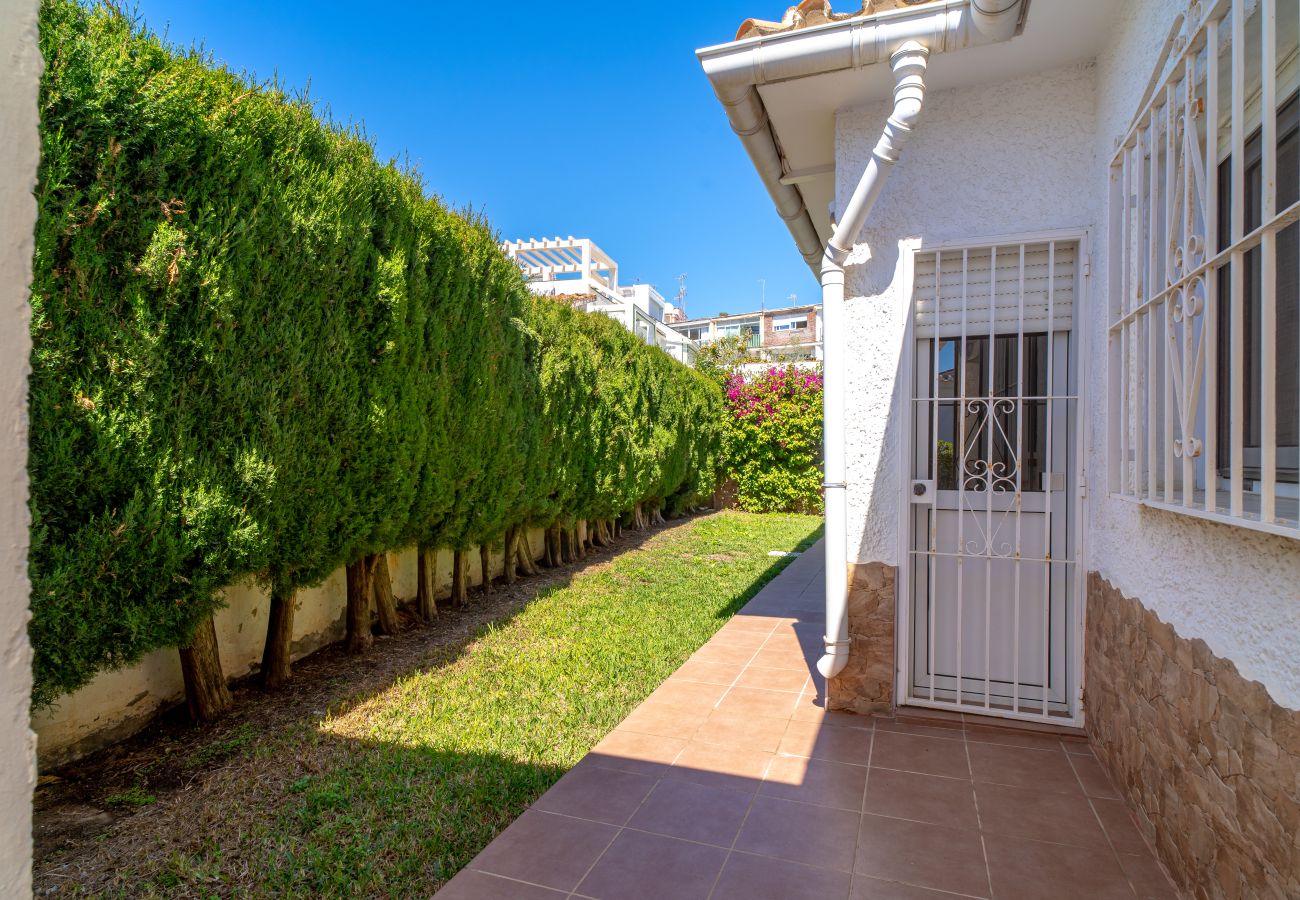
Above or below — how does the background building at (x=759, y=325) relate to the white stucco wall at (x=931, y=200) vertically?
above

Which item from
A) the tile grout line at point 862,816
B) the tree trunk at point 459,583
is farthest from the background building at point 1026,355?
the tree trunk at point 459,583

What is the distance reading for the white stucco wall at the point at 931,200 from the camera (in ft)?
14.0

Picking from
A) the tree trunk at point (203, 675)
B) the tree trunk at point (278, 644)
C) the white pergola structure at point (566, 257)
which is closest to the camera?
the tree trunk at point (203, 675)

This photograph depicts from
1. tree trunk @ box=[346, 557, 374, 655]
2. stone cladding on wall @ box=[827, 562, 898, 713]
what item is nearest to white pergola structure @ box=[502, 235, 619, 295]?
tree trunk @ box=[346, 557, 374, 655]

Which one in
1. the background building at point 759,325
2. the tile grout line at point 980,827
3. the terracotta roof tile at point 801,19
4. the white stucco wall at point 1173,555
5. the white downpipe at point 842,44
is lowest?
the tile grout line at point 980,827

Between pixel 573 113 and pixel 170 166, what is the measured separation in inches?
782

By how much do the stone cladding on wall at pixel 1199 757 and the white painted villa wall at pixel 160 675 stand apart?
4935 millimetres

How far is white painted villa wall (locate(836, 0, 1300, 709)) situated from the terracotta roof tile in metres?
0.66

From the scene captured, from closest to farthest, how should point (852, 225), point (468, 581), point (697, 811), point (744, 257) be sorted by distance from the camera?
point (697, 811) < point (852, 225) < point (468, 581) < point (744, 257)

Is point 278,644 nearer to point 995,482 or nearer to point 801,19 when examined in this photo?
point 995,482

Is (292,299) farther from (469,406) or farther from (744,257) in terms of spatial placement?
(744,257)

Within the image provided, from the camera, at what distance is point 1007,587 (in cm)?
455

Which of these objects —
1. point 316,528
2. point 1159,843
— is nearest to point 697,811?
point 1159,843

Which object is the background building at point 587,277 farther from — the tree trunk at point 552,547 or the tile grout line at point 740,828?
the tile grout line at point 740,828
